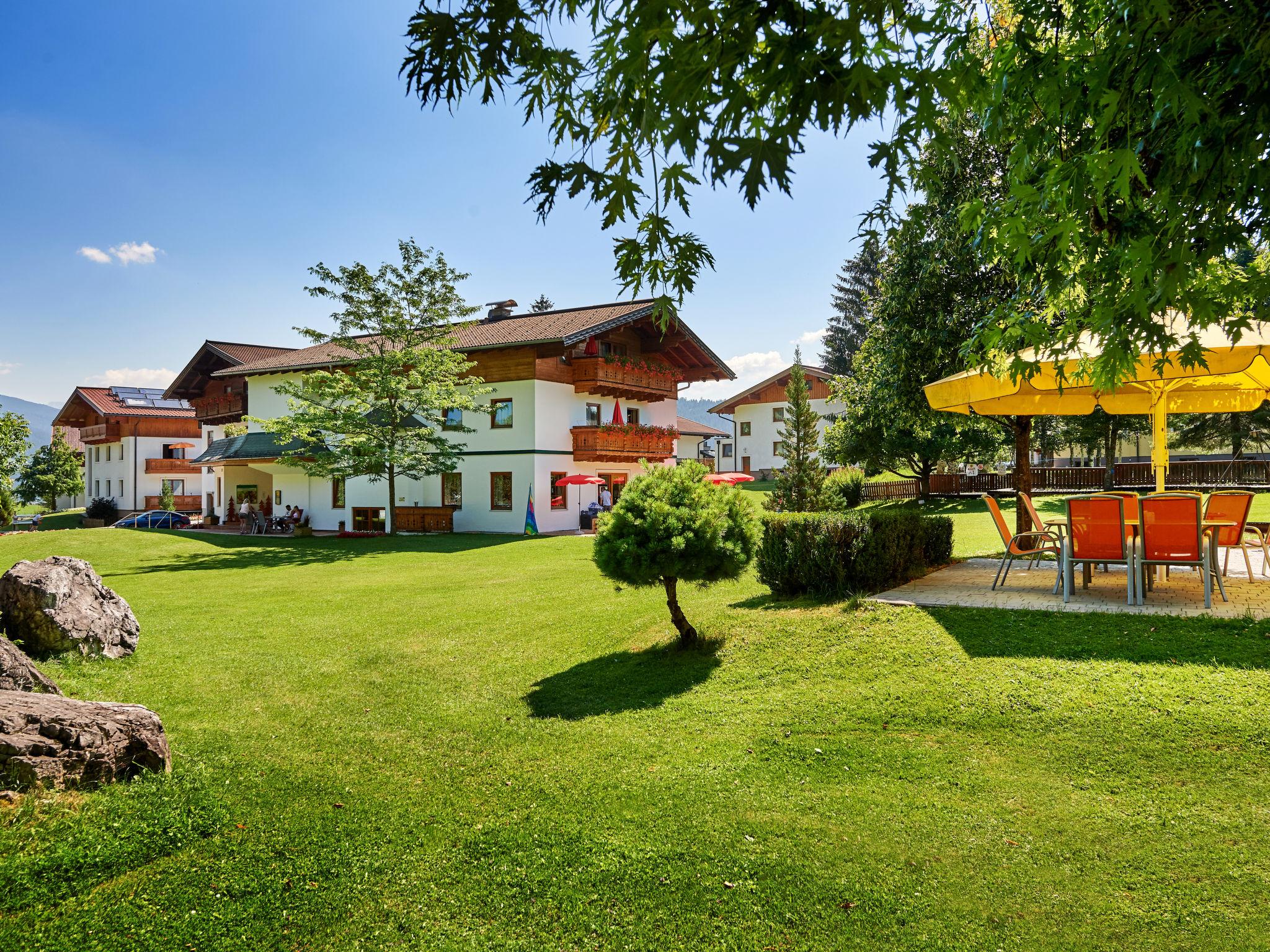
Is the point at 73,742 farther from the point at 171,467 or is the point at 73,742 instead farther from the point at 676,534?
the point at 171,467

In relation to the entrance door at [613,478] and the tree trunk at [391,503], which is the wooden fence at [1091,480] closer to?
the entrance door at [613,478]

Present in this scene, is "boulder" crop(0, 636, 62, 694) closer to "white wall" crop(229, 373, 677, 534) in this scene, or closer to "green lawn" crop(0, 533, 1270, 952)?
"green lawn" crop(0, 533, 1270, 952)

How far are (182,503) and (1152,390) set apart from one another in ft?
174

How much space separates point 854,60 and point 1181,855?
4.22 meters

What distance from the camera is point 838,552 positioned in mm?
9773

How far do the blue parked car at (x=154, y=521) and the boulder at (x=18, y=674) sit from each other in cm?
3498

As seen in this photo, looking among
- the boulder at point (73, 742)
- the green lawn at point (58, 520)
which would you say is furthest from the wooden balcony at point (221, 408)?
the boulder at point (73, 742)

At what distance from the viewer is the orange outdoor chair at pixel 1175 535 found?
7.57m

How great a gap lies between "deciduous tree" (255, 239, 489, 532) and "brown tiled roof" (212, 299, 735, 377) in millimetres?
1560

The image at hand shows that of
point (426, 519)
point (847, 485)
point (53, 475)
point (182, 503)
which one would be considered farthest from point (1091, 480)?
point (53, 475)

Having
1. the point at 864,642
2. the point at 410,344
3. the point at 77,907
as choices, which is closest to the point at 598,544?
the point at 864,642

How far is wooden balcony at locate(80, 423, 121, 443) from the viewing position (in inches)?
1906

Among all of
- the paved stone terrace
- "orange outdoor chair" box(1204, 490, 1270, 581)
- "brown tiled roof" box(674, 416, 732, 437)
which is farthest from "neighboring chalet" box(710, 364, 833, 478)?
"orange outdoor chair" box(1204, 490, 1270, 581)

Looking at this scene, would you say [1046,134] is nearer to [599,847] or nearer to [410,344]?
[599,847]
